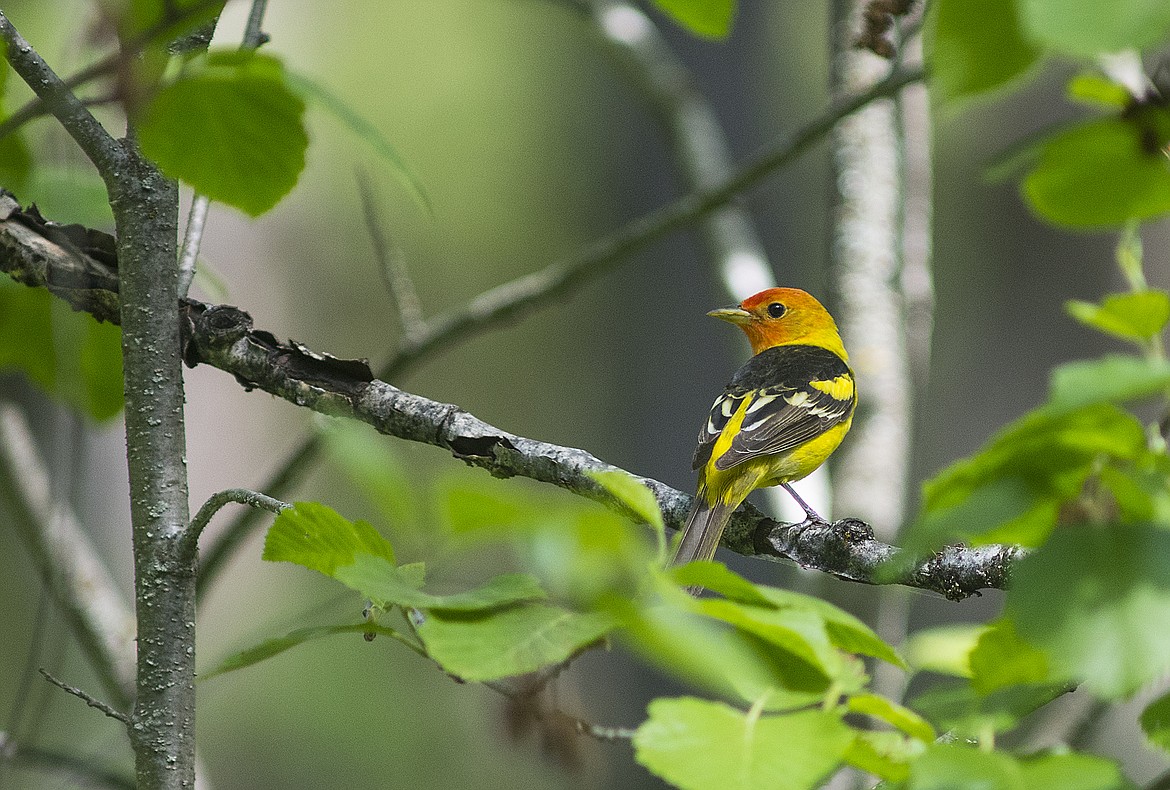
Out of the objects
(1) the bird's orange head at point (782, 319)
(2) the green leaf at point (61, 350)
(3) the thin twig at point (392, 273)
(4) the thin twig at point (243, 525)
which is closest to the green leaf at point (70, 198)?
(2) the green leaf at point (61, 350)

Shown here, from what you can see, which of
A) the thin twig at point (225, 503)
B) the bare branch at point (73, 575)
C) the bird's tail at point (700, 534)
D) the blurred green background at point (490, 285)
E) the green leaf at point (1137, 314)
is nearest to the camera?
the green leaf at point (1137, 314)

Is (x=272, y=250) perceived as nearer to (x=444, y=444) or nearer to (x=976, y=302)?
(x=976, y=302)

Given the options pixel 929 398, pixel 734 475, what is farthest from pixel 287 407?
pixel 734 475

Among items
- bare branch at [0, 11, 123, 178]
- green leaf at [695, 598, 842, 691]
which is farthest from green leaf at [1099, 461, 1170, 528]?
bare branch at [0, 11, 123, 178]

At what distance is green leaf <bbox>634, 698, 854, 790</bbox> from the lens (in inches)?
30.6

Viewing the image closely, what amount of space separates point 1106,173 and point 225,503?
→ 3.56 feet

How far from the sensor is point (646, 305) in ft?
32.3

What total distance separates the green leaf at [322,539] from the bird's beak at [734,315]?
3.23 metres

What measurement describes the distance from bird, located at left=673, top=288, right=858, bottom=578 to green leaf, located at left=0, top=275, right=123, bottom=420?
131cm

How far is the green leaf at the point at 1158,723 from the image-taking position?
2.86 ft

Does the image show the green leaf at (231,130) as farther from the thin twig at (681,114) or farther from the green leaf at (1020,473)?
the thin twig at (681,114)

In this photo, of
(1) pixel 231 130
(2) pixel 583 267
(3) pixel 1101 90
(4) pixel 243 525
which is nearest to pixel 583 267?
(2) pixel 583 267

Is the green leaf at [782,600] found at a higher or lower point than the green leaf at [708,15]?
lower

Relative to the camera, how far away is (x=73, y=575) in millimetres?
3139
